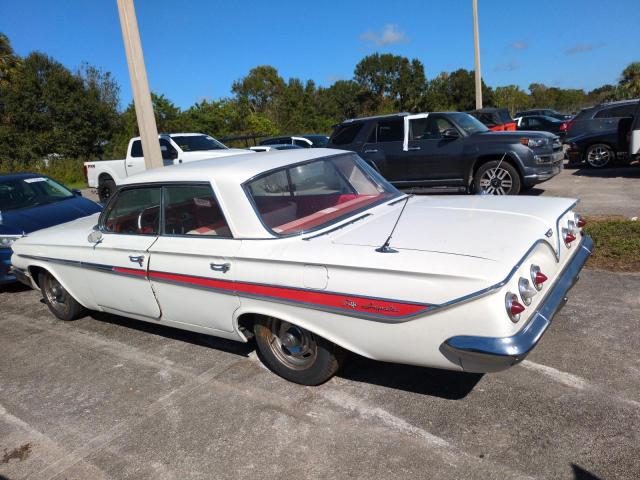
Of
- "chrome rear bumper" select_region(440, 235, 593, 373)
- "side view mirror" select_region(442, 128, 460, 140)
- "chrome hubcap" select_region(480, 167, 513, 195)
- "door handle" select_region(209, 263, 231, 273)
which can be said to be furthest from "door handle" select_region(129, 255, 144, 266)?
"side view mirror" select_region(442, 128, 460, 140)

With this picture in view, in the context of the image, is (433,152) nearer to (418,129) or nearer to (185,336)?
(418,129)

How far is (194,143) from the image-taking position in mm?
13078

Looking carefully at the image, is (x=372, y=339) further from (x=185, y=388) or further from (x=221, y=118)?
(x=221, y=118)

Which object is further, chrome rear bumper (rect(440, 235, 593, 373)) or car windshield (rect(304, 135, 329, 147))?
car windshield (rect(304, 135, 329, 147))

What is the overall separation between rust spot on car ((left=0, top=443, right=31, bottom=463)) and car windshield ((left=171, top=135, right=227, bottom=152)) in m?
10.1

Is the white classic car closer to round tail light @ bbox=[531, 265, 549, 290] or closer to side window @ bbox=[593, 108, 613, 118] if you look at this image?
round tail light @ bbox=[531, 265, 549, 290]

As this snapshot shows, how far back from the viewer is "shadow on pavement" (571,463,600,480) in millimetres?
2475

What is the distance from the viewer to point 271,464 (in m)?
2.86

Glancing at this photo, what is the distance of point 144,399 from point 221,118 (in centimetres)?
3506

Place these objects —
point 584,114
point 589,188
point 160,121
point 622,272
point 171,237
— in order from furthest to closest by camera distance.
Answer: point 160,121
point 584,114
point 589,188
point 622,272
point 171,237

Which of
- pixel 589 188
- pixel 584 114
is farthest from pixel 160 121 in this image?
pixel 589 188

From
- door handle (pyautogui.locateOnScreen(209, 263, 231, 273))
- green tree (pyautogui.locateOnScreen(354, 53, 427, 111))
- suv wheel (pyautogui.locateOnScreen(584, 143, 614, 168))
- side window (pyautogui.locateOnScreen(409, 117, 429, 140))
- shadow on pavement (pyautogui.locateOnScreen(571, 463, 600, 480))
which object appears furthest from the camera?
green tree (pyautogui.locateOnScreen(354, 53, 427, 111))

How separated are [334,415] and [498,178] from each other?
272 inches

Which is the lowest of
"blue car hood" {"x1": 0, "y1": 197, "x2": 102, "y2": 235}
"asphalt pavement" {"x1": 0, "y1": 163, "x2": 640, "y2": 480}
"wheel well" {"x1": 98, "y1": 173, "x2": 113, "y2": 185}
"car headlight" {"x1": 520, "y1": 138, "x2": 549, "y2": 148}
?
"asphalt pavement" {"x1": 0, "y1": 163, "x2": 640, "y2": 480}
